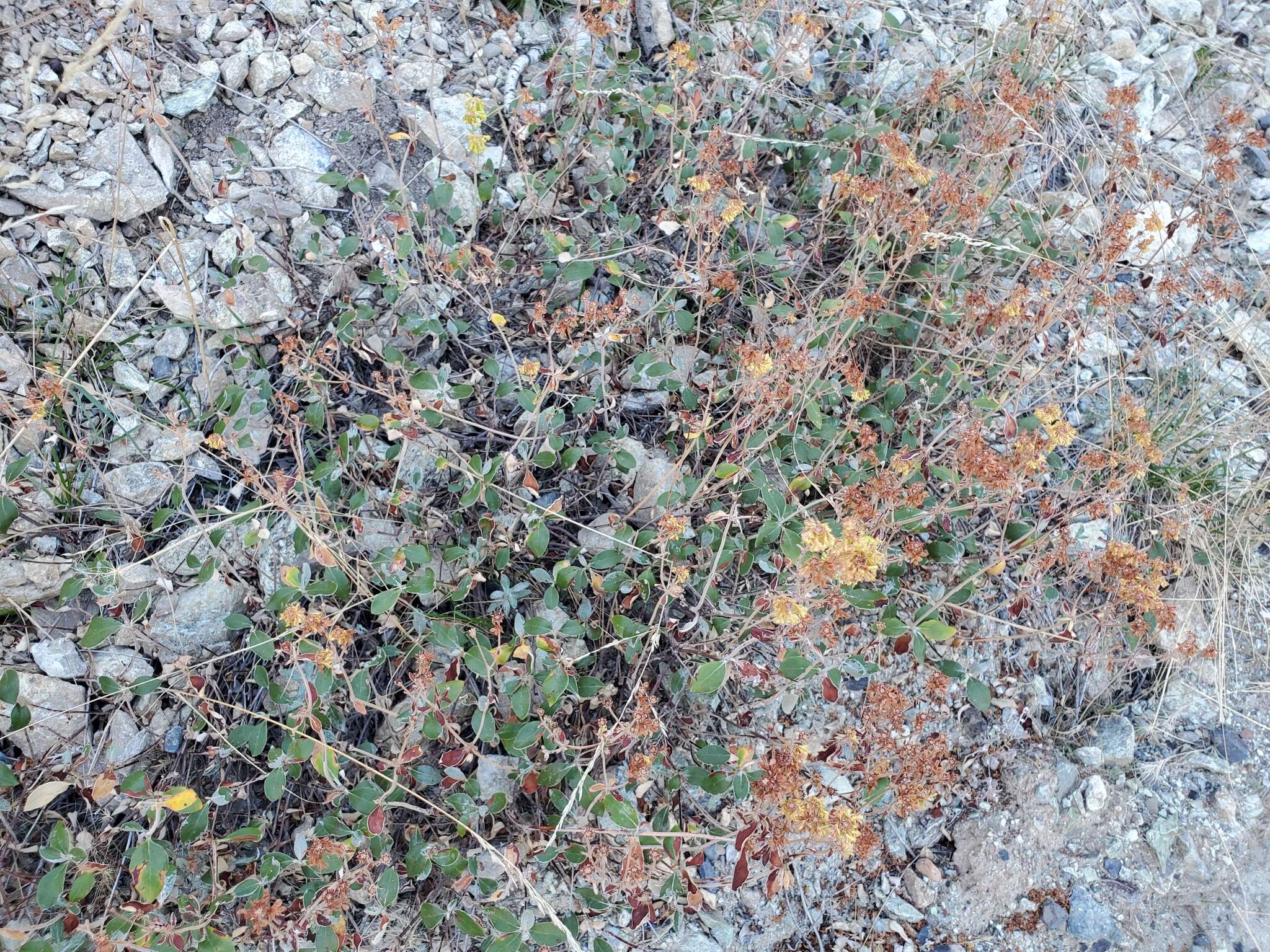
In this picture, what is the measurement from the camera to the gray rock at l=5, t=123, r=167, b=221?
7.97 ft

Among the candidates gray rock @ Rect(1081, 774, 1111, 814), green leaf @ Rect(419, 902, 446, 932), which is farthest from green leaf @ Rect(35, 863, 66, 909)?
gray rock @ Rect(1081, 774, 1111, 814)

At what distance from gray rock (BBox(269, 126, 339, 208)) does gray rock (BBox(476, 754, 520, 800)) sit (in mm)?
1754

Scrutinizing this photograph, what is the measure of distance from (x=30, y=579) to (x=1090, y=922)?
2918 millimetres

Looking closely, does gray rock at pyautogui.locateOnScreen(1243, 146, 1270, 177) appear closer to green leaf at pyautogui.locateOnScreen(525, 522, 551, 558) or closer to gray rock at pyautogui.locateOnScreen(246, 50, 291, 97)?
green leaf at pyautogui.locateOnScreen(525, 522, 551, 558)

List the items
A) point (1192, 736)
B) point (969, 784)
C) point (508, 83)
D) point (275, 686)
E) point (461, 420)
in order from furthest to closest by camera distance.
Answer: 1. point (508, 83)
2. point (1192, 736)
3. point (969, 784)
4. point (461, 420)
5. point (275, 686)

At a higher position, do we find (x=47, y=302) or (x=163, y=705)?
(x=47, y=302)

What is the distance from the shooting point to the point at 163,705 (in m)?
2.18

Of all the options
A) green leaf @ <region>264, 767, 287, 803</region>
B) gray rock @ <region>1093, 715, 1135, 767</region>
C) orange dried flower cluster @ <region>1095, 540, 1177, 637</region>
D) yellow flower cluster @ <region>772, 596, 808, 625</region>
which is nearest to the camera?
yellow flower cluster @ <region>772, 596, 808, 625</region>

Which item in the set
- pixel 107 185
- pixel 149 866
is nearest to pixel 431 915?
pixel 149 866

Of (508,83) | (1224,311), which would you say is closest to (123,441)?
(508,83)

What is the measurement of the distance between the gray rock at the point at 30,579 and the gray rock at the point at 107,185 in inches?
36.6

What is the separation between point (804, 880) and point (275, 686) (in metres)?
1.46

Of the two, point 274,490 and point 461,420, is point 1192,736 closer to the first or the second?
point 461,420

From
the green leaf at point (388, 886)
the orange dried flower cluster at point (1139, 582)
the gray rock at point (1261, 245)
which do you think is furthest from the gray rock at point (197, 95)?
the gray rock at point (1261, 245)
